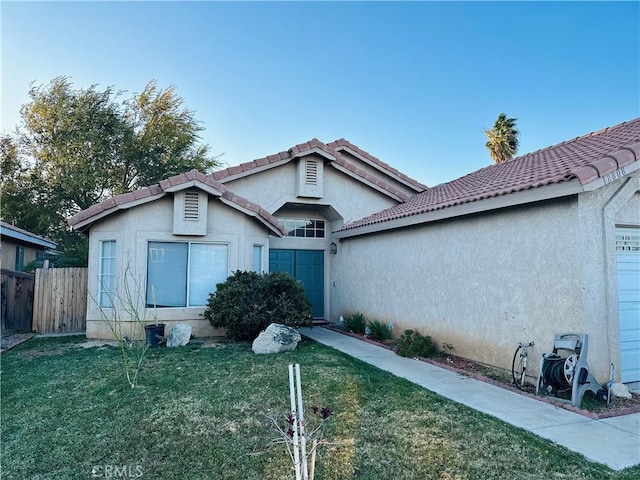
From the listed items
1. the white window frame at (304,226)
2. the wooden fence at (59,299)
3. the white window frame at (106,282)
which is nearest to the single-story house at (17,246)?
the wooden fence at (59,299)

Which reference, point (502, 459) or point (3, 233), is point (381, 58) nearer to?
point (502, 459)

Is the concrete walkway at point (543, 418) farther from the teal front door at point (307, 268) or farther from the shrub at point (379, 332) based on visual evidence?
→ the teal front door at point (307, 268)

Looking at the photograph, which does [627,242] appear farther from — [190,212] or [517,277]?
[190,212]

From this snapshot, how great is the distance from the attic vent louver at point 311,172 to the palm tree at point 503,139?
15.7 m

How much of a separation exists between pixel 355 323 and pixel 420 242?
13.0ft

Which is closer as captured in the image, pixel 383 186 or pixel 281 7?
pixel 281 7

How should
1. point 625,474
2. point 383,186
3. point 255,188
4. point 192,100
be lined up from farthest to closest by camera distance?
point 192,100 → point 383,186 → point 255,188 → point 625,474

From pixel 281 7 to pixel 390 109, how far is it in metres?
6.51

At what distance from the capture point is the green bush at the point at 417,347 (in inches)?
374

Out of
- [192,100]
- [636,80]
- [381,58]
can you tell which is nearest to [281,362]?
[381,58]

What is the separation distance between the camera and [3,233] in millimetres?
15203

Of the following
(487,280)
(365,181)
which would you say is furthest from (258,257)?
(487,280)

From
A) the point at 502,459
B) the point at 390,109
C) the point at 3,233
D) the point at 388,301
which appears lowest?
the point at 502,459

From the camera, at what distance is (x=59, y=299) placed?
12.7 metres
